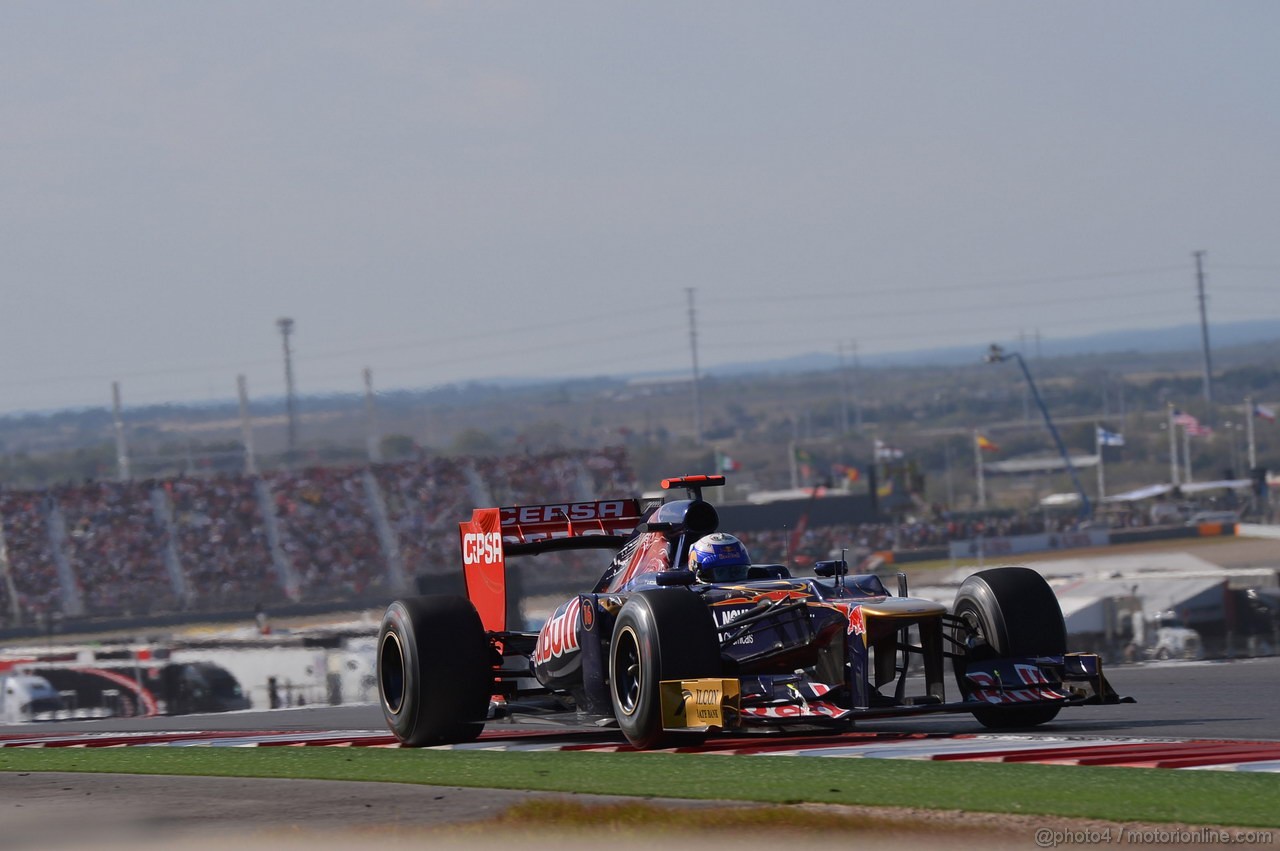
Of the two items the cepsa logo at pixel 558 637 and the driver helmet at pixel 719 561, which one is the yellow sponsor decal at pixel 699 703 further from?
the cepsa logo at pixel 558 637

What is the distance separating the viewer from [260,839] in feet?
25.4

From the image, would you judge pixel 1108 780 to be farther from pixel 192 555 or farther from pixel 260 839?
pixel 192 555

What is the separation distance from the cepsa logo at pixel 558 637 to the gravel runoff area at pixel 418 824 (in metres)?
2.69

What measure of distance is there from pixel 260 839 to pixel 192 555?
4806 centimetres

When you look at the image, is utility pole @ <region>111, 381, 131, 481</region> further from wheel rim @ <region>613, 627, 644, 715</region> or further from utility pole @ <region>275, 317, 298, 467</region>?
wheel rim @ <region>613, 627, 644, 715</region>

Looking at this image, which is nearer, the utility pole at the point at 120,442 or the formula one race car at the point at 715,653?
the formula one race car at the point at 715,653

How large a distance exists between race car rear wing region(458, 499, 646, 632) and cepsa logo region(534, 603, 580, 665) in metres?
0.83

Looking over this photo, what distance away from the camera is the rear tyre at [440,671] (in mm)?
12148

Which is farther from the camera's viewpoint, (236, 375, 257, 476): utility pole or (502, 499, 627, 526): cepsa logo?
(236, 375, 257, 476): utility pole

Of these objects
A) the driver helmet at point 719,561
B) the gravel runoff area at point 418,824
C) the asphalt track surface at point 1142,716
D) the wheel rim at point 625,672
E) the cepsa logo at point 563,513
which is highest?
the cepsa logo at point 563,513

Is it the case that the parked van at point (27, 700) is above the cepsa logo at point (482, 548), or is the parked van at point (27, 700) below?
below

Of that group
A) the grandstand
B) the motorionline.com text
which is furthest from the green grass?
the grandstand

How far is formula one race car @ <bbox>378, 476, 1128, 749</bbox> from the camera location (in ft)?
34.3

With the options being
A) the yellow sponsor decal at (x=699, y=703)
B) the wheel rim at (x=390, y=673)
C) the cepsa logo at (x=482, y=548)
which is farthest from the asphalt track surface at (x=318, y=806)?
the cepsa logo at (x=482, y=548)
